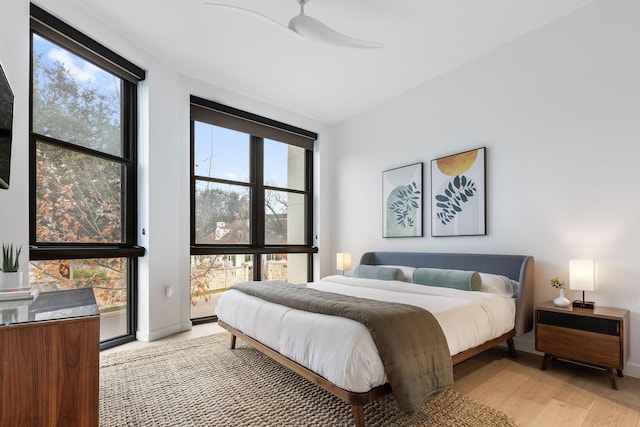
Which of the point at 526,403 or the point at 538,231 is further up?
the point at 538,231

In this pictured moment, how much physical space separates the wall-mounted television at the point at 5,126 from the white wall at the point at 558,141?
3821 mm

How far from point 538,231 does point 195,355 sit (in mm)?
3402

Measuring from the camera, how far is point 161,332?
3541 mm

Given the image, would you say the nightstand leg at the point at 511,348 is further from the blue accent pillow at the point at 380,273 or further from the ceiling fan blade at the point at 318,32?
the ceiling fan blade at the point at 318,32

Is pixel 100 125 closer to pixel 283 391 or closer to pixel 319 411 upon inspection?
pixel 283 391

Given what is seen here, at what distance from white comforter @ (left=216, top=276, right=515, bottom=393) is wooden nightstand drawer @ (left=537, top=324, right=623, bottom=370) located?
0.27 m

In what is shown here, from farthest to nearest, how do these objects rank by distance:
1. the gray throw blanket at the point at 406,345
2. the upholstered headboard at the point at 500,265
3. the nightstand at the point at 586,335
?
1. the upholstered headboard at the point at 500,265
2. the nightstand at the point at 586,335
3. the gray throw blanket at the point at 406,345

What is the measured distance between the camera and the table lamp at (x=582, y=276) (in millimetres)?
2529

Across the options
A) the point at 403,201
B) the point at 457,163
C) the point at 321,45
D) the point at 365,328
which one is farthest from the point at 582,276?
the point at 321,45

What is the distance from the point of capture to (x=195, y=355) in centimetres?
301

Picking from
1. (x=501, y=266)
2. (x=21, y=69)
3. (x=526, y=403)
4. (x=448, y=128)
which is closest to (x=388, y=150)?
(x=448, y=128)

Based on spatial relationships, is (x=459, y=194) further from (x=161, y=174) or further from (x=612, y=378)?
(x=161, y=174)

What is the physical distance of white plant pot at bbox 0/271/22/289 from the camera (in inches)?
71.7

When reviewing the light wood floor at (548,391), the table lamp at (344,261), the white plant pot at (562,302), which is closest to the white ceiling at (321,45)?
the table lamp at (344,261)
